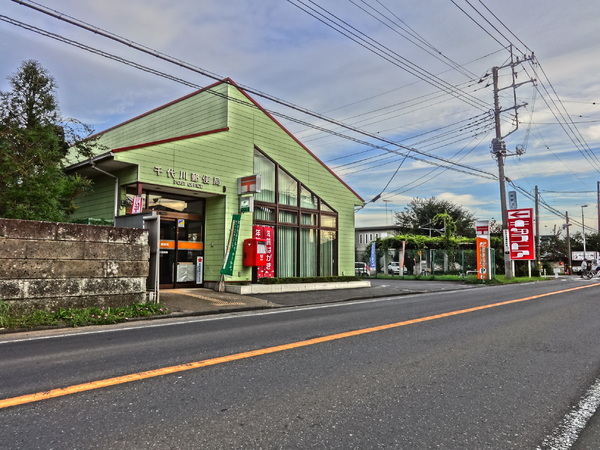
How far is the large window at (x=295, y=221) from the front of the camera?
16.5m

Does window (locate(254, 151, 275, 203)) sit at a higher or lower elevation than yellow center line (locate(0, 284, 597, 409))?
higher

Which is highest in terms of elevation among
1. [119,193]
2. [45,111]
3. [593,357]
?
[45,111]

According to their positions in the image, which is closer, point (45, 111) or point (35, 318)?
point (35, 318)

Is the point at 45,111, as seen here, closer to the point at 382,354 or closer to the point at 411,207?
the point at 382,354

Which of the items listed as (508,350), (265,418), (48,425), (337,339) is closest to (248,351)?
(337,339)

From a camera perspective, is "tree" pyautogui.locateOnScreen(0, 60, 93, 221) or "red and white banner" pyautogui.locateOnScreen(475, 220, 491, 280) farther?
"red and white banner" pyautogui.locateOnScreen(475, 220, 491, 280)

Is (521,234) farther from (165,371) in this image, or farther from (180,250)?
(165,371)

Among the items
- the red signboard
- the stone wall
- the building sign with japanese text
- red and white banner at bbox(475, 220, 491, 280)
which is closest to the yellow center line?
the stone wall

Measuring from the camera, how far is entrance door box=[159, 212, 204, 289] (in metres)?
14.1

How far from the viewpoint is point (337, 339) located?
19.7 ft

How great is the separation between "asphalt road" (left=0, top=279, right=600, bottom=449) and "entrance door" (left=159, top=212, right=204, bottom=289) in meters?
7.15

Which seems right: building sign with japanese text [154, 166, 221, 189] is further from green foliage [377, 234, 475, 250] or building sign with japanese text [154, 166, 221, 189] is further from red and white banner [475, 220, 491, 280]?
green foliage [377, 234, 475, 250]

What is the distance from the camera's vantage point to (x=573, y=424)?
3.14 meters

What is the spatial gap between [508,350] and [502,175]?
23205 mm
